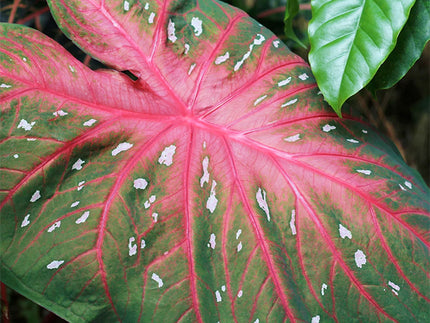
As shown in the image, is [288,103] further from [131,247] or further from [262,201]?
[131,247]

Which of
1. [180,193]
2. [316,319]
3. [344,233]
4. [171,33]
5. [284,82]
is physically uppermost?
[171,33]

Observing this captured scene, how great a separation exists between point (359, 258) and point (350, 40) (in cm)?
35

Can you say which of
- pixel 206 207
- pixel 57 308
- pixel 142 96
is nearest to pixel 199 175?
pixel 206 207

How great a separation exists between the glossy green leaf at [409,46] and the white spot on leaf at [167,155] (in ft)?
1.32

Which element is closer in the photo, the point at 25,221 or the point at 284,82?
the point at 25,221

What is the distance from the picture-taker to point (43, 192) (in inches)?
26.6

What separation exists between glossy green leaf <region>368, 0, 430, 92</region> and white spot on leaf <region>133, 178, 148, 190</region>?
0.47m

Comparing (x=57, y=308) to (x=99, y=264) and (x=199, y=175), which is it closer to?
(x=99, y=264)

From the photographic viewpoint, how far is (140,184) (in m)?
0.70

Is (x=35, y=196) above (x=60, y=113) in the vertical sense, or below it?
below

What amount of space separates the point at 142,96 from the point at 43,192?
23 cm

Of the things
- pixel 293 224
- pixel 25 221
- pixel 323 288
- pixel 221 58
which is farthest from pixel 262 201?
pixel 25 221

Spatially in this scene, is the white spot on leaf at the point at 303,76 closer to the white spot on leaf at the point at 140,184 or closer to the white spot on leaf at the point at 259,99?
the white spot on leaf at the point at 259,99

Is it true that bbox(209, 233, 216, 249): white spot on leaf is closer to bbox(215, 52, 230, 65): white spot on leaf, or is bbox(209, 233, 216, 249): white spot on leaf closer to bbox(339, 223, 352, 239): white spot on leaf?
bbox(339, 223, 352, 239): white spot on leaf
